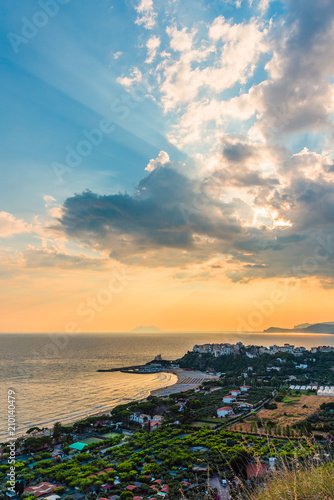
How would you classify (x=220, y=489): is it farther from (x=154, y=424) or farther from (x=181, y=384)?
(x=181, y=384)

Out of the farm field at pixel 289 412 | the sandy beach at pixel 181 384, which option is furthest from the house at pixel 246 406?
the sandy beach at pixel 181 384

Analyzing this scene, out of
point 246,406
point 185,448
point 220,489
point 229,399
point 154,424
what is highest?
point 220,489

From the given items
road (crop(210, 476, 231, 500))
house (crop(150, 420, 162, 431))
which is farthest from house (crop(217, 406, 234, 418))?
road (crop(210, 476, 231, 500))

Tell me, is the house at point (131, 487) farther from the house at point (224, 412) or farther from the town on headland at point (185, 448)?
the house at point (224, 412)

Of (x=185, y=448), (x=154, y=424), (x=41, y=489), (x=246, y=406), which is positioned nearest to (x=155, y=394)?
(x=246, y=406)

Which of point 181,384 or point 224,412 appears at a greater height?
point 224,412
